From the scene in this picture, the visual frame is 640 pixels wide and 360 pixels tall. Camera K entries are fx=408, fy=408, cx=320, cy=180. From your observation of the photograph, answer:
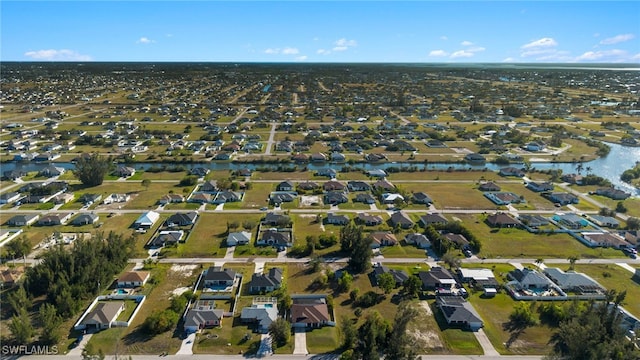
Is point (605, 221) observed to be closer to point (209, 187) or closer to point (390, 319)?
point (390, 319)

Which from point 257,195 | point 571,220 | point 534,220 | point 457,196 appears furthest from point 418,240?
point 257,195

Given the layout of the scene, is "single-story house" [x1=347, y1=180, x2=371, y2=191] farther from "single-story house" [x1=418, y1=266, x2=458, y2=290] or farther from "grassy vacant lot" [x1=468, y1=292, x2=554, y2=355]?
"grassy vacant lot" [x1=468, y1=292, x2=554, y2=355]

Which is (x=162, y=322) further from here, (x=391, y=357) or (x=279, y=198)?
(x=279, y=198)

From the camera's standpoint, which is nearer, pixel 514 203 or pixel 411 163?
pixel 514 203

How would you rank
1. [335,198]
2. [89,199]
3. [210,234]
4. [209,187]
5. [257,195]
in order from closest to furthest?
[210,234] → [89,199] → [335,198] → [257,195] → [209,187]

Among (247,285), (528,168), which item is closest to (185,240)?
(247,285)

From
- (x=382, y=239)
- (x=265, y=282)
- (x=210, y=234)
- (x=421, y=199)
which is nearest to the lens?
(x=265, y=282)

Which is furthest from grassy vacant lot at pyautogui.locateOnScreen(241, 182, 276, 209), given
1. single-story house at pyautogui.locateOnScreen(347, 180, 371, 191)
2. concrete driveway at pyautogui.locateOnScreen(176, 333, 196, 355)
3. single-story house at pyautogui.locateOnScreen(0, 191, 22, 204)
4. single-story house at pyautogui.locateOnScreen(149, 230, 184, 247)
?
single-story house at pyautogui.locateOnScreen(0, 191, 22, 204)
